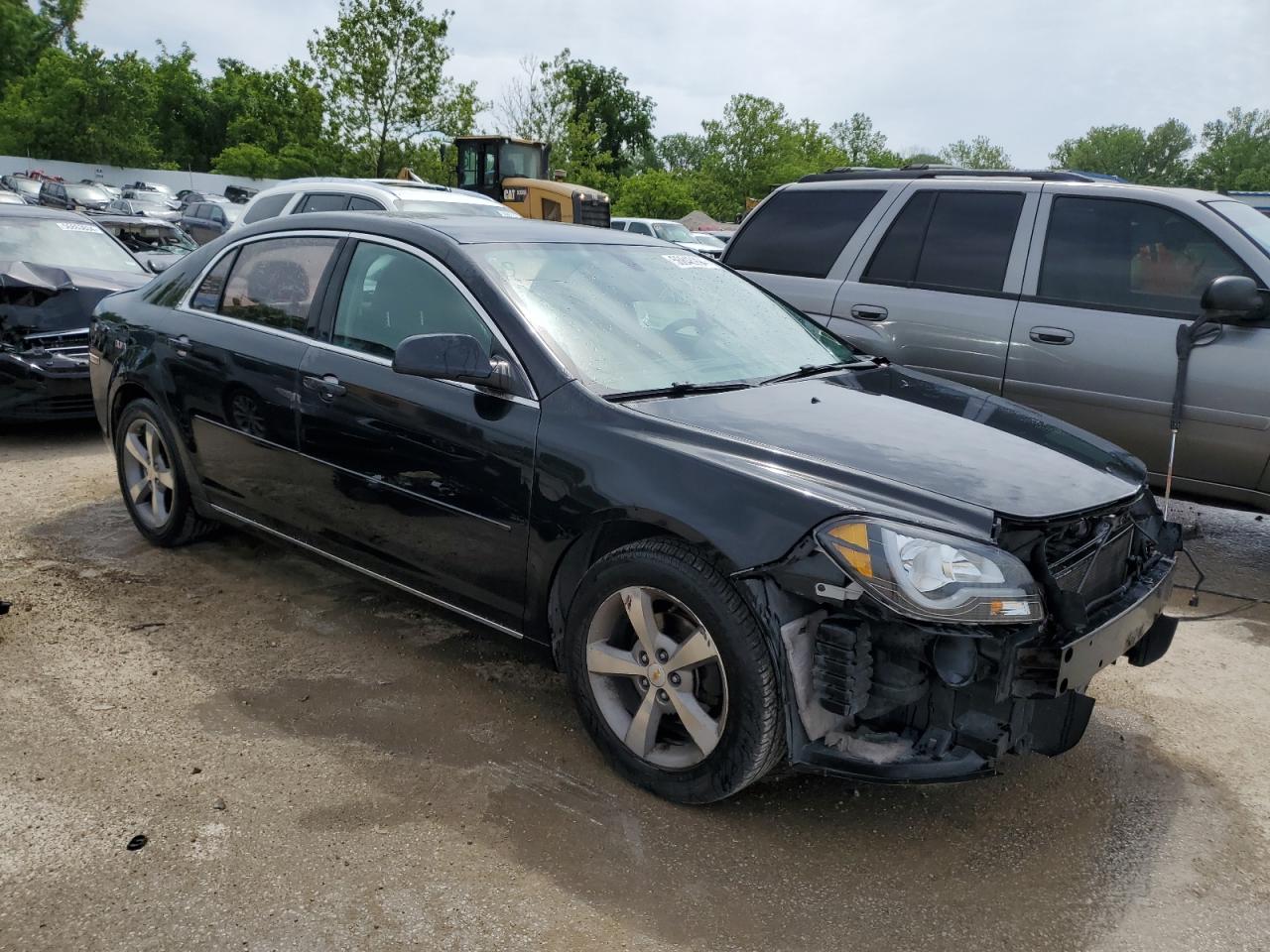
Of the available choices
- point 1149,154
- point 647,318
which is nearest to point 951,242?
point 647,318

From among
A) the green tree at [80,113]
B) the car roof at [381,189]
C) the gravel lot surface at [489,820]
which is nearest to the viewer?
the gravel lot surface at [489,820]

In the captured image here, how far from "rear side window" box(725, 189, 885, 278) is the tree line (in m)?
27.4

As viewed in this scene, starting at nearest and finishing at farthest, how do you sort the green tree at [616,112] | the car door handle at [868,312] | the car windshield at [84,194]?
the car door handle at [868,312] → the car windshield at [84,194] → the green tree at [616,112]

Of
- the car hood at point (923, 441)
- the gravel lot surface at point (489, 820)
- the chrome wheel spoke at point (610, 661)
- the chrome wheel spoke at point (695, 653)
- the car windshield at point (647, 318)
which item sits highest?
the car windshield at point (647, 318)

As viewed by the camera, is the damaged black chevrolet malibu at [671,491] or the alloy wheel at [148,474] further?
the alloy wheel at [148,474]

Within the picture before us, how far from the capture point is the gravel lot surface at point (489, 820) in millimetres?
2496

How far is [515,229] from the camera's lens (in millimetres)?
3975

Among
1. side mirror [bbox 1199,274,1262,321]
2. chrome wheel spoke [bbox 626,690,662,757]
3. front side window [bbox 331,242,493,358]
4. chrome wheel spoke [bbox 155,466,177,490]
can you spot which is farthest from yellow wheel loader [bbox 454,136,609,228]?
chrome wheel spoke [bbox 626,690,662,757]

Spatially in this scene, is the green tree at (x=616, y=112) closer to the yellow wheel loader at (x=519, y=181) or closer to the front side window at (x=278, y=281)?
the yellow wheel loader at (x=519, y=181)

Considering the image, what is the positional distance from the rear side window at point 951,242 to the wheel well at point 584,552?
340 cm

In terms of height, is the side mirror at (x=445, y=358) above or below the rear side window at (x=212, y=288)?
below

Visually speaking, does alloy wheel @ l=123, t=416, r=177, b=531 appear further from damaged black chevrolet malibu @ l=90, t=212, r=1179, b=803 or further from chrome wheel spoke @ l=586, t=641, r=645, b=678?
chrome wheel spoke @ l=586, t=641, r=645, b=678

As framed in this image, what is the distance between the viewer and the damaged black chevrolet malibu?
8.56ft

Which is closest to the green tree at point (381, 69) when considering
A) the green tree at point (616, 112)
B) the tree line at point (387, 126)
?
the tree line at point (387, 126)
